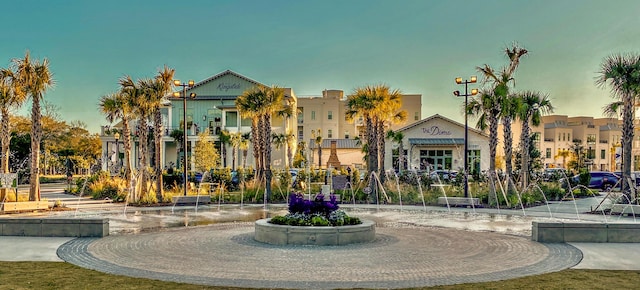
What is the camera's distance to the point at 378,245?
1362 cm

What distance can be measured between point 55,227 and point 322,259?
8396 mm

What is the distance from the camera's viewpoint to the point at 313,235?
13523mm

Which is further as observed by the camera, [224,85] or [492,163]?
[224,85]

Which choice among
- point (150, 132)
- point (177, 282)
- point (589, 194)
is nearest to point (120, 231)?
point (177, 282)

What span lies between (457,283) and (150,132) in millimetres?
54074

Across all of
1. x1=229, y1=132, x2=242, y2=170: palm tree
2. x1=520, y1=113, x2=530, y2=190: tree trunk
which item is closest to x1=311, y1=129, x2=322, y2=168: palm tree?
x1=229, y1=132, x2=242, y2=170: palm tree

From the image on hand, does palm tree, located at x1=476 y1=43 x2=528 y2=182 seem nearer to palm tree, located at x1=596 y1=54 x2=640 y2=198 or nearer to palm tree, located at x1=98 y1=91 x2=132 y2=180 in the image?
palm tree, located at x1=596 y1=54 x2=640 y2=198

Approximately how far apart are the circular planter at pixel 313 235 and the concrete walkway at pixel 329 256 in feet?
1.17

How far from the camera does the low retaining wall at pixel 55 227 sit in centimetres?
1505

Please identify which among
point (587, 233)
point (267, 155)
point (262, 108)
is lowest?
point (587, 233)

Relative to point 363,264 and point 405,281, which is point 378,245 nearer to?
point 363,264

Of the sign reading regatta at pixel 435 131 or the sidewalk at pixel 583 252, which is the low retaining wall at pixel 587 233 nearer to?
the sidewalk at pixel 583 252

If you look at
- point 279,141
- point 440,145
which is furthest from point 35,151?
point 440,145

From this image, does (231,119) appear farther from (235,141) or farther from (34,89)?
(34,89)
